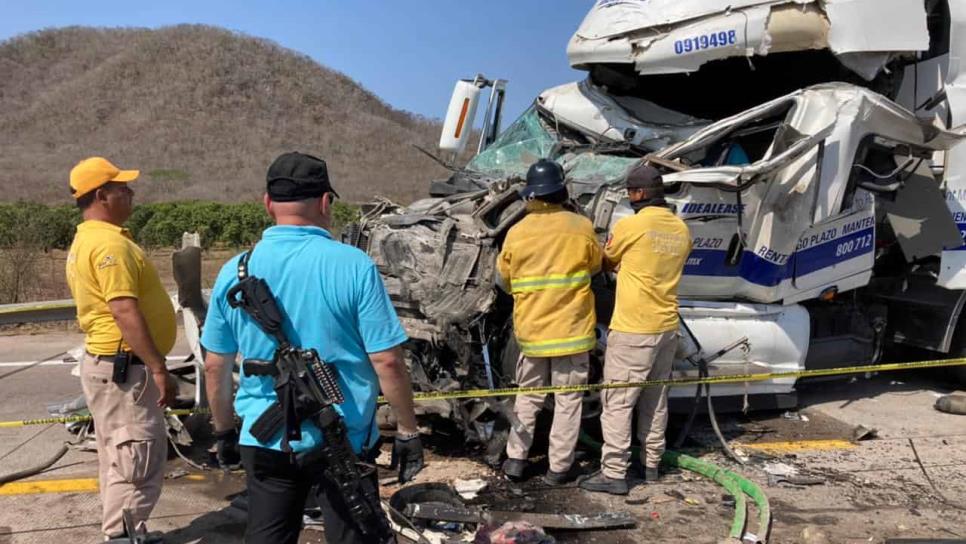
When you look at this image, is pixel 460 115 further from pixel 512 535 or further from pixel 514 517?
pixel 512 535

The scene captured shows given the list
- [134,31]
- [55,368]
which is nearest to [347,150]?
[134,31]

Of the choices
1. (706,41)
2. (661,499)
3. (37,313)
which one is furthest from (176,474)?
(706,41)

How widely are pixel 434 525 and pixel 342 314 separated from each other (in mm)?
1755

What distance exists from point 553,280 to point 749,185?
4.88 ft

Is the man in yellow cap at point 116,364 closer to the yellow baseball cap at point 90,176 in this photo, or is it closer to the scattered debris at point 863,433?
the yellow baseball cap at point 90,176

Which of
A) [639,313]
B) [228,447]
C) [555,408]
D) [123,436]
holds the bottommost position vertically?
[555,408]

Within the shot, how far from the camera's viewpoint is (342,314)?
2.30 metres

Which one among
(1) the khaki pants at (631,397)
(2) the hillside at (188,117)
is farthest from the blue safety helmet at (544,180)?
(2) the hillside at (188,117)

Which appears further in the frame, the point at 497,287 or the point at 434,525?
the point at 497,287

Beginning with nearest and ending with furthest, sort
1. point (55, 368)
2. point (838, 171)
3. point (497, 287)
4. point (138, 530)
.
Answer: point (138, 530)
point (497, 287)
point (838, 171)
point (55, 368)

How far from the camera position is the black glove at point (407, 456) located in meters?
2.49

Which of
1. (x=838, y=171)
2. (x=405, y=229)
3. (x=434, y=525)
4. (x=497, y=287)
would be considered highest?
(x=838, y=171)

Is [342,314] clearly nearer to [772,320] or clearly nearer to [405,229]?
[405,229]

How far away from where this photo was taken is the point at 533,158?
5934 millimetres
